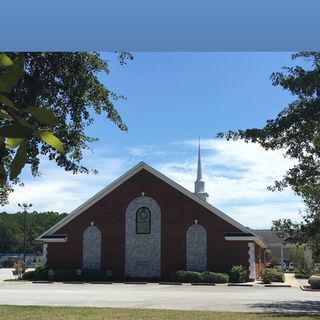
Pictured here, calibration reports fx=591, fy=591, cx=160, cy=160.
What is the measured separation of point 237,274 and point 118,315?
2355 centimetres

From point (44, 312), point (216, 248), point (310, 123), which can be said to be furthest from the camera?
point (216, 248)

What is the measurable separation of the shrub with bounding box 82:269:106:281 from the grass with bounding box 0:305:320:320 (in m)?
23.1

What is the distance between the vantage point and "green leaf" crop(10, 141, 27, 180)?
1690 mm

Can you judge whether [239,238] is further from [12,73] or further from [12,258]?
[12,258]

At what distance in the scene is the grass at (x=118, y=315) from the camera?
15930 mm

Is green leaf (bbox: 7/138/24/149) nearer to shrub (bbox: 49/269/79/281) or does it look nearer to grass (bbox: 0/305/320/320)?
grass (bbox: 0/305/320/320)

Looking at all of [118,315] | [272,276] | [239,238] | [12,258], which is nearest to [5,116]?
[118,315]

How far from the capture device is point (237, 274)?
3906 centimetres

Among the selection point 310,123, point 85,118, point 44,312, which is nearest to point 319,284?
point 44,312

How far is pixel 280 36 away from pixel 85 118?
8.89 meters

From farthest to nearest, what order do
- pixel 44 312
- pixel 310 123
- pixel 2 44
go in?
pixel 44 312
pixel 310 123
pixel 2 44

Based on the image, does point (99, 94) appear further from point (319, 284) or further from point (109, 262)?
point (109, 262)

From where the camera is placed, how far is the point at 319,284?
3347 centimetres

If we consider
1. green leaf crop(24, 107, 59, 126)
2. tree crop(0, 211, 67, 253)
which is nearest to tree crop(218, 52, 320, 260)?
green leaf crop(24, 107, 59, 126)
